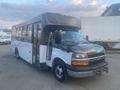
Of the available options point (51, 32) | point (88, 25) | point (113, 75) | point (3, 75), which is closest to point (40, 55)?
point (51, 32)

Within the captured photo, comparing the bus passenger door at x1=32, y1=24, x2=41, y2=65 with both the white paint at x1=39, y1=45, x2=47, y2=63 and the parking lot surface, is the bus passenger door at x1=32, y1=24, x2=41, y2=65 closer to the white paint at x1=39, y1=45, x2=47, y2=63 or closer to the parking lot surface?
the white paint at x1=39, y1=45, x2=47, y2=63

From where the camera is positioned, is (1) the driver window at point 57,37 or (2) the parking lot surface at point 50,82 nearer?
(2) the parking lot surface at point 50,82

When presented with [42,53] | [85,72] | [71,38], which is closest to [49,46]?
[42,53]

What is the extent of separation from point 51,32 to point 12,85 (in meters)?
2.73

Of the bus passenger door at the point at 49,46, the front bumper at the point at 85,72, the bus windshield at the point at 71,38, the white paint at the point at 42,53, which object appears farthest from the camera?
the white paint at the point at 42,53

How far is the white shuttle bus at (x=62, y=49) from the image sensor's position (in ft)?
19.5

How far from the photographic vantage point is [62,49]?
641cm

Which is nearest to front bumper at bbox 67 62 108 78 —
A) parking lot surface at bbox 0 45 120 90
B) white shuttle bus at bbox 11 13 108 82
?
white shuttle bus at bbox 11 13 108 82

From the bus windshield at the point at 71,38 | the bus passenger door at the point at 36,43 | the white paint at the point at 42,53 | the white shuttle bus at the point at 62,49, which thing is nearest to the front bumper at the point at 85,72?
the white shuttle bus at the point at 62,49

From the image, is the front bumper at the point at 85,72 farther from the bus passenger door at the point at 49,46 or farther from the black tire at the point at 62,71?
the bus passenger door at the point at 49,46

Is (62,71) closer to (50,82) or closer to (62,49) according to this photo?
(50,82)

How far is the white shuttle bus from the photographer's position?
19.5 feet

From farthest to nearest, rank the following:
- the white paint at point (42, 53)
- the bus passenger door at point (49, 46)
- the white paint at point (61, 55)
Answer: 1. the white paint at point (42, 53)
2. the bus passenger door at point (49, 46)
3. the white paint at point (61, 55)

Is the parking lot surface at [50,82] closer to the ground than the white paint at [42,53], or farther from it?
closer to the ground
